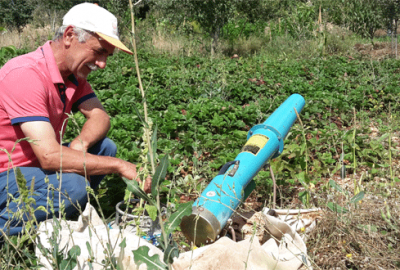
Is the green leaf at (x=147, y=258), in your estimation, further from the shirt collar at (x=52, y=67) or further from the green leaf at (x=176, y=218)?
the shirt collar at (x=52, y=67)

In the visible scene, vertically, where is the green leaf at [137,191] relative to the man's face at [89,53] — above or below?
above

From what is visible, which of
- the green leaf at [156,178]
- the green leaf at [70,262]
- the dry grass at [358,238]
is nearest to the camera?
the green leaf at [156,178]

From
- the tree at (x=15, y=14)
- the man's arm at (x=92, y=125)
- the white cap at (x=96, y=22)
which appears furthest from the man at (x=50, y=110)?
the tree at (x=15, y=14)

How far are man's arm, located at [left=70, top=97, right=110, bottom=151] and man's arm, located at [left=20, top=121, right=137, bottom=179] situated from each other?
0.37 m

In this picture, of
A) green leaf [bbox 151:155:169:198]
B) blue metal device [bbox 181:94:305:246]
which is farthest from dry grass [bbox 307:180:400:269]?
green leaf [bbox 151:155:169:198]

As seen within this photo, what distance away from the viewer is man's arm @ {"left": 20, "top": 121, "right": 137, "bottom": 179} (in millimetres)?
Result: 2197

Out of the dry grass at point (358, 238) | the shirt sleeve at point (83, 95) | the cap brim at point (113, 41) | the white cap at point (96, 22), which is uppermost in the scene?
the white cap at point (96, 22)

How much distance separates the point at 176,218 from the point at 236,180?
50.6 inches

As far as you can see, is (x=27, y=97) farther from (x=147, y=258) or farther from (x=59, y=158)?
(x=147, y=258)

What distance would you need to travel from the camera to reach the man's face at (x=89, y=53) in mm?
2434

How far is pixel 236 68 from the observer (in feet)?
24.2

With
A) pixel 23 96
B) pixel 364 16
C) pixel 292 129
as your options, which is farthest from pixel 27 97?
pixel 364 16

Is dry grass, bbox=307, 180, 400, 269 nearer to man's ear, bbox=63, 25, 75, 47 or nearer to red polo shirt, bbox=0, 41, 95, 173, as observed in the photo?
red polo shirt, bbox=0, 41, 95, 173

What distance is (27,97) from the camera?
2244 millimetres
